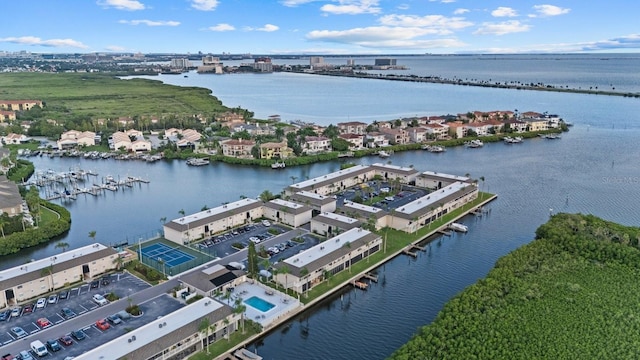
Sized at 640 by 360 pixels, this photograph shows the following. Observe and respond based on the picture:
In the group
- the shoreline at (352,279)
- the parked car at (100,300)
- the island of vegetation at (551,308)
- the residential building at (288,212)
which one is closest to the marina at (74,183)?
the residential building at (288,212)

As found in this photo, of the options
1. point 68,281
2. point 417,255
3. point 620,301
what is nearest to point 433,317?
point 417,255

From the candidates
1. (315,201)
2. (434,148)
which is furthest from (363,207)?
(434,148)

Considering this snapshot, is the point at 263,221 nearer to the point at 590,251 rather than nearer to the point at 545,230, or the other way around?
the point at 545,230

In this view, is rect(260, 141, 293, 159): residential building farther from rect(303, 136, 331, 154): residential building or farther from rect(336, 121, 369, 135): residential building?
rect(336, 121, 369, 135): residential building

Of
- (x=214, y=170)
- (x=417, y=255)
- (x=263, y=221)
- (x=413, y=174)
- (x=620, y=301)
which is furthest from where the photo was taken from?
(x=214, y=170)

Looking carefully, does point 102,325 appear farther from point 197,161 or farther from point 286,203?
point 197,161

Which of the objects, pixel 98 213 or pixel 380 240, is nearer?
pixel 380 240

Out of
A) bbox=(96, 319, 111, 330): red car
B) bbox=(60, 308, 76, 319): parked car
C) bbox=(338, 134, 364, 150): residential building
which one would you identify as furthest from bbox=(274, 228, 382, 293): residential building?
bbox=(338, 134, 364, 150): residential building
